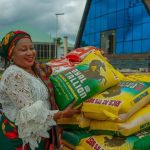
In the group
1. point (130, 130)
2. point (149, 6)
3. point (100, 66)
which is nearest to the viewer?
point (130, 130)

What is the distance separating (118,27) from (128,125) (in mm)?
21963

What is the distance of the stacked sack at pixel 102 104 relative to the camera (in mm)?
2197

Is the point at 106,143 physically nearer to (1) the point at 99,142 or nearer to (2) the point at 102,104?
(1) the point at 99,142

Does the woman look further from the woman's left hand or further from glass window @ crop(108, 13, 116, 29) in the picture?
glass window @ crop(108, 13, 116, 29)

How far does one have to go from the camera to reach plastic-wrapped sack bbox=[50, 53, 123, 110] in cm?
222

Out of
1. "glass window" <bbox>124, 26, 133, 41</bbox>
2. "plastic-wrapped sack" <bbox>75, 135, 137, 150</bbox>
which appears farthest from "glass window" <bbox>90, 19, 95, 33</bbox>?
"plastic-wrapped sack" <bbox>75, 135, 137, 150</bbox>

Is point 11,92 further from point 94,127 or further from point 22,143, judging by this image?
point 94,127

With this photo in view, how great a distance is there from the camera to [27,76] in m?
2.10

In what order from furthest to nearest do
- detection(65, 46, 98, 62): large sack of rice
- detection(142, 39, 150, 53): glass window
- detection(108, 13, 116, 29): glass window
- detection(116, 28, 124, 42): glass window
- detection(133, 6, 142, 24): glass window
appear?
1. detection(108, 13, 116, 29): glass window
2. detection(116, 28, 124, 42): glass window
3. detection(133, 6, 142, 24): glass window
4. detection(142, 39, 150, 53): glass window
5. detection(65, 46, 98, 62): large sack of rice

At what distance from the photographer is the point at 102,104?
222cm

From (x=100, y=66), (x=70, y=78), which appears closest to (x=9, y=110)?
(x=70, y=78)

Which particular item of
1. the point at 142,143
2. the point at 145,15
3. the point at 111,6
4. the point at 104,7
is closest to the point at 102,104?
the point at 142,143

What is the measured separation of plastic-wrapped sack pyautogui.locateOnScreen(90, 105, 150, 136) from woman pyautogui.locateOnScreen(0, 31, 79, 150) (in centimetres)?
17

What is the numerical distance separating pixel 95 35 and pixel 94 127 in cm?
2464
